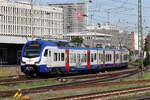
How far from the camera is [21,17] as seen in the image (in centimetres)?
12469

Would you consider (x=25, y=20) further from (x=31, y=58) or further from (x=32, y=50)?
(x=31, y=58)

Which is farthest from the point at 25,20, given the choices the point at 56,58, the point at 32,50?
the point at 32,50

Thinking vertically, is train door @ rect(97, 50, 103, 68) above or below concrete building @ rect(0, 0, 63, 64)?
below

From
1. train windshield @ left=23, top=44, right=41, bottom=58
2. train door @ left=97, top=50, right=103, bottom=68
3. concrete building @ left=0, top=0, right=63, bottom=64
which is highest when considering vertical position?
concrete building @ left=0, top=0, right=63, bottom=64

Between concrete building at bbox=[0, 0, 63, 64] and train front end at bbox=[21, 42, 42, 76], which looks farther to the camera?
concrete building at bbox=[0, 0, 63, 64]

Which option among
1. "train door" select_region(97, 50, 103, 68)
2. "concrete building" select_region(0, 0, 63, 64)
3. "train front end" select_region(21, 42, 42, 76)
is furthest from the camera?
"concrete building" select_region(0, 0, 63, 64)

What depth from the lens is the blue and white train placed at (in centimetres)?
2450

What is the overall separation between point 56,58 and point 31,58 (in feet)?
8.11

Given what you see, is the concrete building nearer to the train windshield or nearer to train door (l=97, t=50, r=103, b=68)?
train door (l=97, t=50, r=103, b=68)

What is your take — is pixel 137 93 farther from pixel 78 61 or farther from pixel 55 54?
pixel 78 61

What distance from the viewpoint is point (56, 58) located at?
2614 cm

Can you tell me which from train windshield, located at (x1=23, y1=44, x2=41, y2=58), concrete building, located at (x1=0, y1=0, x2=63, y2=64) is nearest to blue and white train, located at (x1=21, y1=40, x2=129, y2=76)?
train windshield, located at (x1=23, y1=44, x2=41, y2=58)

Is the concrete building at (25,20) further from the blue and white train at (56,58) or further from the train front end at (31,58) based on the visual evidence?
the train front end at (31,58)

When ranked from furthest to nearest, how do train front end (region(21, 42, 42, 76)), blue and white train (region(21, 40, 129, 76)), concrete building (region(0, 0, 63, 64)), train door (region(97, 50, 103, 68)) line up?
concrete building (region(0, 0, 63, 64)) → train door (region(97, 50, 103, 68)) → blue and white train (region(21, 40, 129, 76)) → train front end (region(21, 42, 42, 76))
